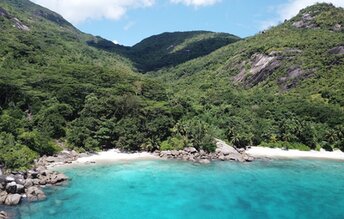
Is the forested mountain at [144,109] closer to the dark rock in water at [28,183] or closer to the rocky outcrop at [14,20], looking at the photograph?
the dark rock in water at [28,183]

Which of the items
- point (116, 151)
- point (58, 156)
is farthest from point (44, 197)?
point (116, 151)

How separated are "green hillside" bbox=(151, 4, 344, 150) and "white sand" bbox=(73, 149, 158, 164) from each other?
18.0 meters

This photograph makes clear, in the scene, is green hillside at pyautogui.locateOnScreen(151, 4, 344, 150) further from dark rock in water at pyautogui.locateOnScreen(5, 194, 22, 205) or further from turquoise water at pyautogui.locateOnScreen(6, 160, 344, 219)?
dark rock in water at pyautogui.locateOnScreen(5, 194, 22, 205)

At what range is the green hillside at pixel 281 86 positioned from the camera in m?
82.9

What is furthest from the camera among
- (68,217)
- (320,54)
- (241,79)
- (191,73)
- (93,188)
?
(191,73)

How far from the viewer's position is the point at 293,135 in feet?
267

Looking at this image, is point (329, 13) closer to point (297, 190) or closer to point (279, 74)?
point (279, 74)

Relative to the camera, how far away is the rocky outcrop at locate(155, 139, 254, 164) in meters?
69.5

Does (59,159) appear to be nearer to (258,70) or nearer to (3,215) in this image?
(3,215)

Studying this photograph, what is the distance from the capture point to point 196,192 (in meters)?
50.4

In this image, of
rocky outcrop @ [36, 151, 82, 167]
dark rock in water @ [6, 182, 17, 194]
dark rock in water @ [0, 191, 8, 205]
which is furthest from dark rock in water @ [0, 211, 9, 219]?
rocky outcrop @ [36, 151, 82, 167]

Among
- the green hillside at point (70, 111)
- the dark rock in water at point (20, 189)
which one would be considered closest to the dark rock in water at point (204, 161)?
the green hillside at point (70, 111)

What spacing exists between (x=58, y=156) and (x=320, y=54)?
104883mm

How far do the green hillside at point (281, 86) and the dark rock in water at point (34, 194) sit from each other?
143 ft
